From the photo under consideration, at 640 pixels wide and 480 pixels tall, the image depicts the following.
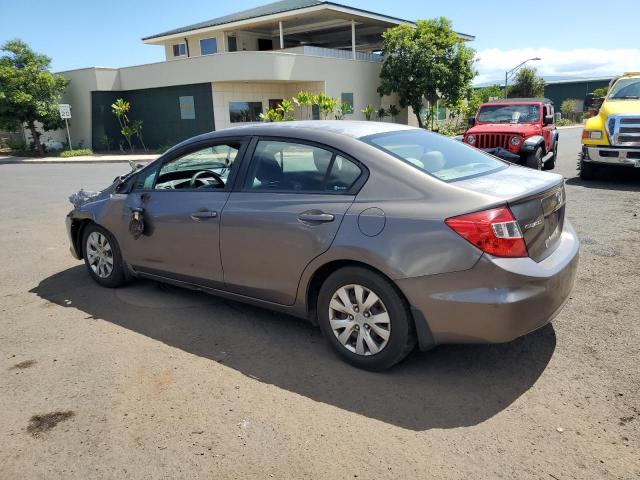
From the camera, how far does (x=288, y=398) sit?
3.19 metres

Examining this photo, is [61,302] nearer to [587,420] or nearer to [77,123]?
[587,420]

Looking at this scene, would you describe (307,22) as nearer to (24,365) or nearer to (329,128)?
(329,128)

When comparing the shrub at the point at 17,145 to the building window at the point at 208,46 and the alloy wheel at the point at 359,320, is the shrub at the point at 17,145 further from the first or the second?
the alloy wheel at the point at 359,320

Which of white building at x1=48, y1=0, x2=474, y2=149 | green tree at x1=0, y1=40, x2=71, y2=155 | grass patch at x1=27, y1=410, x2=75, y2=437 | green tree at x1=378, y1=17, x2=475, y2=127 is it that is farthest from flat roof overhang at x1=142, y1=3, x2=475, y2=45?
grass patch at x1=27, y1=410, x2=75, y2=437

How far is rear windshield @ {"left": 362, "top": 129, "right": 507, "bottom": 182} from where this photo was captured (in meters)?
3.49

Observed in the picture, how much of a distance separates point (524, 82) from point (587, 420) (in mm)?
51488

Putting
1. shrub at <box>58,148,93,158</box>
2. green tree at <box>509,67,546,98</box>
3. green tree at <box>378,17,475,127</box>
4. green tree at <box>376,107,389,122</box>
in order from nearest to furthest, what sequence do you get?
shrub at <box>58,148,93,158</box> → green tree at <box>378,17,475,127</box> → green tree at <box>376,107,389,122</box> → green tree at <box>509,67,546,98</box>

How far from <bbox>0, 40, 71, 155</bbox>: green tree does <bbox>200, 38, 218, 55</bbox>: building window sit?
944 centimetres

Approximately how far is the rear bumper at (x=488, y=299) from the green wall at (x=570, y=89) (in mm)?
66208

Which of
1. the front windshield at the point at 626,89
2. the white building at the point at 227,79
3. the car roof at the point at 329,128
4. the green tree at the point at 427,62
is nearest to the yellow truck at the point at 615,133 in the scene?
the front windshield at the point at 626,89

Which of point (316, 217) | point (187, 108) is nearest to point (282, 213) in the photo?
point (316, 217)

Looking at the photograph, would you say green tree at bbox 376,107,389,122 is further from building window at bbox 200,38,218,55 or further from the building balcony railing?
building window at bbox 200,38,218,55

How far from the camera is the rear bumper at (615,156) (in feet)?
32.7

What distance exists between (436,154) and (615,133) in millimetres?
8165
